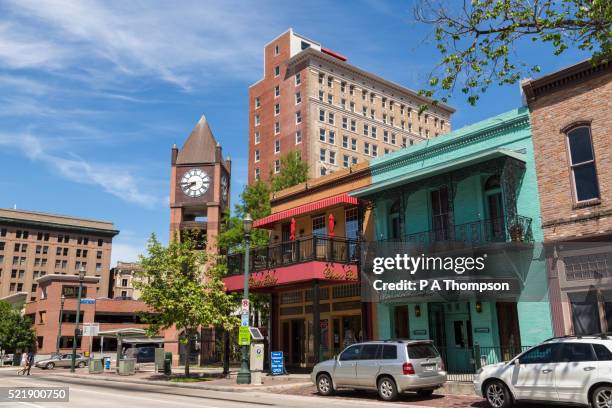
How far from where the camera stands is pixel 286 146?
75.8 m

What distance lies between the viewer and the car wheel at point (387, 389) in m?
16.0

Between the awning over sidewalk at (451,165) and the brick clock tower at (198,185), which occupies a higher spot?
the brick clock tower at (198,185)

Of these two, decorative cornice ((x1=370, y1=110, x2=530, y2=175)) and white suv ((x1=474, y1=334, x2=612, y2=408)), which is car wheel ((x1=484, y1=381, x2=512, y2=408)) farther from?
decorative cornice ((x1=370, y1=110, x2=530, y2=175))

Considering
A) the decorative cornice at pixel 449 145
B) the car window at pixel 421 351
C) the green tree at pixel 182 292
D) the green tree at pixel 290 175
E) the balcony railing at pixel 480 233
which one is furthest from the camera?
the green tree at pixel 290 175

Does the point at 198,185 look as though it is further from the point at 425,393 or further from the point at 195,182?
the point at 425,393

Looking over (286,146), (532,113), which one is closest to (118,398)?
(532,113)

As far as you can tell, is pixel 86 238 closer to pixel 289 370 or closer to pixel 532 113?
pixel 289 370

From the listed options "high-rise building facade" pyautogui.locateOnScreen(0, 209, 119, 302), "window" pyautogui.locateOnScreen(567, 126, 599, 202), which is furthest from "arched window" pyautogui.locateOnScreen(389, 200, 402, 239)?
"high-rise building facade" pyautogui.locateOnScreen(0, 209, 119, 302)

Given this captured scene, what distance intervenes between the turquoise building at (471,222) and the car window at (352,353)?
3.69 m

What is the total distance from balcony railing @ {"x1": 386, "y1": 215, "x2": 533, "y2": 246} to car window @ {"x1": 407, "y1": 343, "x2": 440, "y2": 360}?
478 cm

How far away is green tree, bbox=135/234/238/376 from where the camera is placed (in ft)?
82.6

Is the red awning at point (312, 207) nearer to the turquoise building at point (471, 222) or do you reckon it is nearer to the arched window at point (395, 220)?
the turquoise building at point (471, 222)

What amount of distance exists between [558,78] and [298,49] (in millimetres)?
65387

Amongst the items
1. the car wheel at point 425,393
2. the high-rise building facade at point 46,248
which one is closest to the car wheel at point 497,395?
the car wheel at point 425,393
